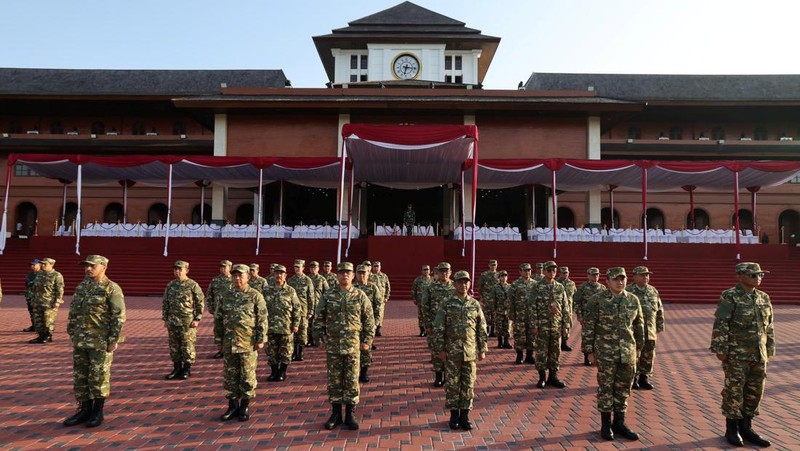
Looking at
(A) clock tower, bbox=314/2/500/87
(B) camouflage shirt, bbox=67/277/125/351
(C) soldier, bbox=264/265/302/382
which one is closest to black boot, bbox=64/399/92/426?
(B) camouflage shirt, bbox=67/277/125/351

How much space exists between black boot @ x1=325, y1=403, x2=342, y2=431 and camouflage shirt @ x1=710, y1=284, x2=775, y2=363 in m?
3.82

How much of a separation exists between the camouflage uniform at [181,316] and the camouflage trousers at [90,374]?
1741 millimetres

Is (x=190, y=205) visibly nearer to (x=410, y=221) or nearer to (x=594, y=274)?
(x=410, y=221)

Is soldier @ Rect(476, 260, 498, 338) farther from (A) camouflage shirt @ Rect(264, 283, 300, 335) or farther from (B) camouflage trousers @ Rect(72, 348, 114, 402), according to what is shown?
(B) camouflage trousers @ Rect(72, 348, 114, 402)

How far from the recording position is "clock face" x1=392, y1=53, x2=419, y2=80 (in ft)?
101

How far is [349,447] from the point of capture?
4.40m

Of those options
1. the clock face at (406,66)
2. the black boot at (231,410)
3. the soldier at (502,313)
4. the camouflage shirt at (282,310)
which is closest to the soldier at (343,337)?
the black boot at (231,410)

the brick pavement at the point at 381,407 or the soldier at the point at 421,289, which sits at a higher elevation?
the soldier at the point at 421,289

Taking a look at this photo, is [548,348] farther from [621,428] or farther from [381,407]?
[381,407]

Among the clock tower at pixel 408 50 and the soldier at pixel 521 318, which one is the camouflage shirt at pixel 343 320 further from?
the clock tower at pixel 408 50

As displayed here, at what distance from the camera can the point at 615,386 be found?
476 cm

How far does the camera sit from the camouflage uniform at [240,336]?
5066mm

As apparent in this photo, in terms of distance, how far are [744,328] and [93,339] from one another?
657 cm

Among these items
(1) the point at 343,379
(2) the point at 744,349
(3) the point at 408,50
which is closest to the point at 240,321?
(1) the point at 343,379
